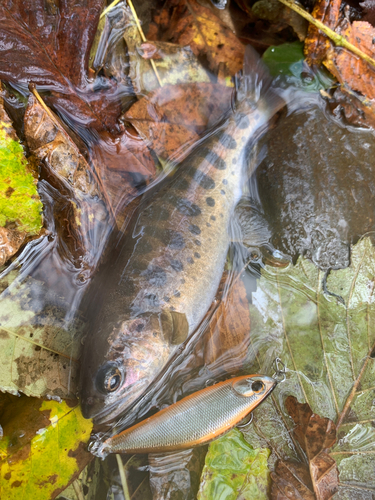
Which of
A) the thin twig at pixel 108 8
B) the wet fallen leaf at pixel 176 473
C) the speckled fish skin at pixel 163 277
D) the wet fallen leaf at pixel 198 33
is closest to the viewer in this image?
the speckled fish skin at pixel 163 277

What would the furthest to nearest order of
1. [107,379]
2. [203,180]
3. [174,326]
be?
[203,180]
[174,326]
[107,379]

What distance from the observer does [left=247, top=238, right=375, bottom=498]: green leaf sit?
308 centimetres

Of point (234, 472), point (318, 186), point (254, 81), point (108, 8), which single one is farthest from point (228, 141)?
point (234, 472)

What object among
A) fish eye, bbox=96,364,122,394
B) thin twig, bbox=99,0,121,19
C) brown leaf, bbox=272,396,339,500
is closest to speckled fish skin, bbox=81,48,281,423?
fish eye, bbox=96,364,122,394

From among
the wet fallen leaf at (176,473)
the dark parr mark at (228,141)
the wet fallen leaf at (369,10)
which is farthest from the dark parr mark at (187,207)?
the wet fallen leaf at (369,10)

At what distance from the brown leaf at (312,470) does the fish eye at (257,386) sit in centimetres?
54

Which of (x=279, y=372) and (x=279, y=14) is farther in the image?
(x=279, y=14)

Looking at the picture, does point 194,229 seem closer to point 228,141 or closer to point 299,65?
point 228,141

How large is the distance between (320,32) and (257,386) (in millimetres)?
3999

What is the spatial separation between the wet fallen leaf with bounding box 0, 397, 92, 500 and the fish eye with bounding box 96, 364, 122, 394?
448mm

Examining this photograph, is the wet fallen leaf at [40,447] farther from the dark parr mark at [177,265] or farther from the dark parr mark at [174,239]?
the dark parr mark at [174,239]

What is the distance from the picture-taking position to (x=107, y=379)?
9.70ft

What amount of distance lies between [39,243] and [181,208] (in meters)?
1.46

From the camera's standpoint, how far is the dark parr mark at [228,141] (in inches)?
157
